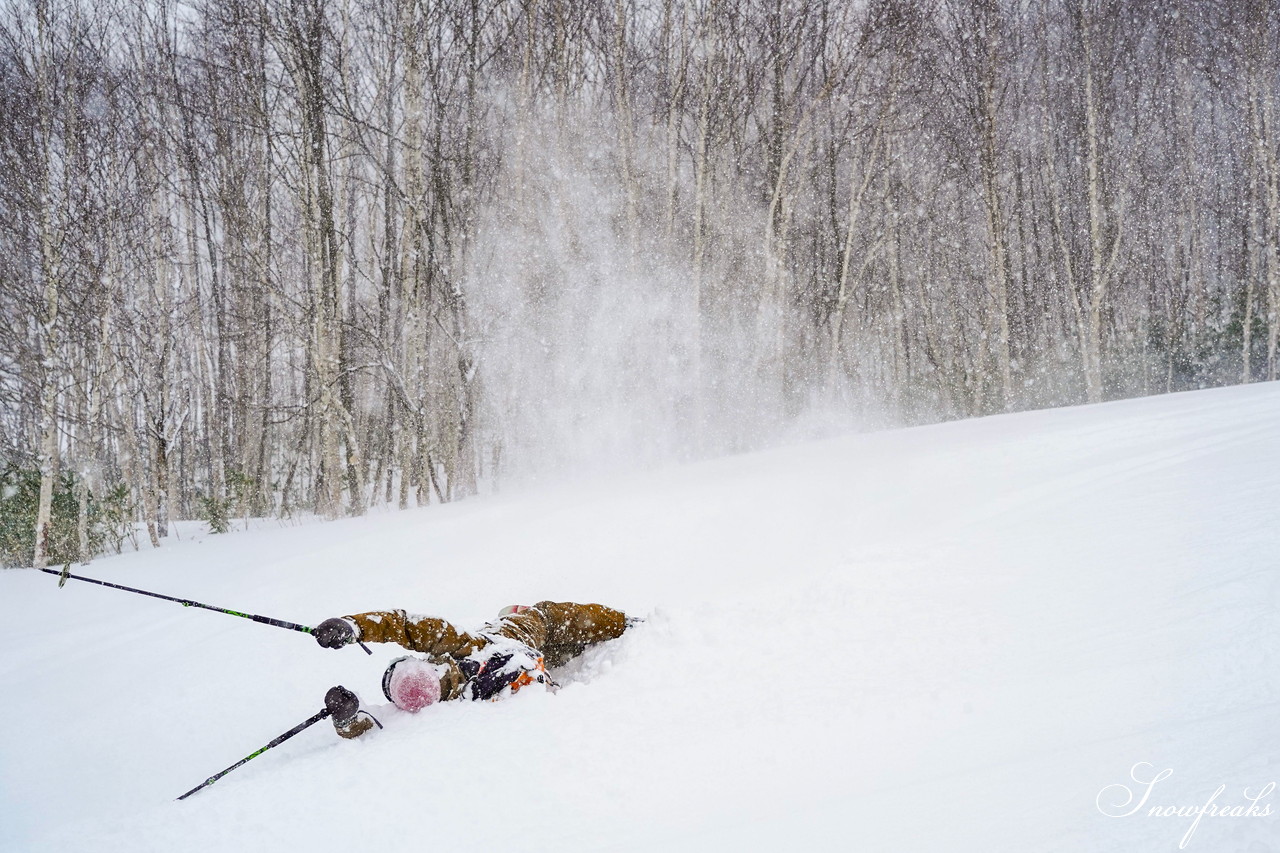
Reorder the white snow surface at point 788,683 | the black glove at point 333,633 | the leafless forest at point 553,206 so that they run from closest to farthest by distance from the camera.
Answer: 1. the white snow surface at point 788,683
2. the black glove at point 333,633
3. the leafless forest at point 553,206

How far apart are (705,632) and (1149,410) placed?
15.1 feet

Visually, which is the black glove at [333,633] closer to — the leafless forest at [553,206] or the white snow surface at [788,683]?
the white snow surface at [788,683]

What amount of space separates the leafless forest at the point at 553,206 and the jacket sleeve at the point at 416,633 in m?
6.51

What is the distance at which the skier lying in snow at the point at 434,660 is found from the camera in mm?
2621

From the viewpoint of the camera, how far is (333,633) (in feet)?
8.45

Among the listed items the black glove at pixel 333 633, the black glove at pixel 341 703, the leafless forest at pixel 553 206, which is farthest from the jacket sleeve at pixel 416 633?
the leafless forest at pixel 553 206

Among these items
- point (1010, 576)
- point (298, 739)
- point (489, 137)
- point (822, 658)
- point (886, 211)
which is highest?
point (489, 137)

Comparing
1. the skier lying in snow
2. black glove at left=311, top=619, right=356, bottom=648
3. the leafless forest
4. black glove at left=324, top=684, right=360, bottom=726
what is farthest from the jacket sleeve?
the leafless forest

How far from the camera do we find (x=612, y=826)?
2.02 m

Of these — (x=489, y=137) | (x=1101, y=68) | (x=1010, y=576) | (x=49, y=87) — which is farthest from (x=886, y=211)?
(x=49, y=87)

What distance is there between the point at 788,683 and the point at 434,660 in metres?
1.50

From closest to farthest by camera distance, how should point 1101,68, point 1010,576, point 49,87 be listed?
point 1010,576 → point 49,87 → point 1101,68

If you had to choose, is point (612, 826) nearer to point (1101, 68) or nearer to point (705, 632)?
point (705, 632)

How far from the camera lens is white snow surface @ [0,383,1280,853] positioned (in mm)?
1936
